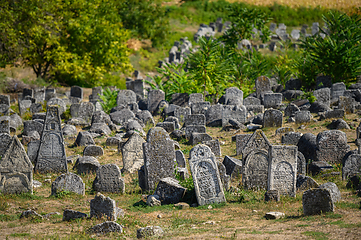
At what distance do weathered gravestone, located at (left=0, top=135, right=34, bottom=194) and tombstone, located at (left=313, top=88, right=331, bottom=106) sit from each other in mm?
12375

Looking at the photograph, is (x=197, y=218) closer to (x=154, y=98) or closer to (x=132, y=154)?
(x=132, y=154)

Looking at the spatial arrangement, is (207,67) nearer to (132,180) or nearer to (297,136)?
(297,136)

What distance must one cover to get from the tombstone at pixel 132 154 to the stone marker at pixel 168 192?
2.48 m

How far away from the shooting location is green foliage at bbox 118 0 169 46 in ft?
121

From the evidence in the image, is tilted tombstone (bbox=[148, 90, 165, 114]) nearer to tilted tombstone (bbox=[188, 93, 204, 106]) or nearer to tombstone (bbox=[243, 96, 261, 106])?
tilted tombstone (bbox=[188, 93, 204, 106])

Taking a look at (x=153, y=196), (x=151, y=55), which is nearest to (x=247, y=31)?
(x=151, y=55)

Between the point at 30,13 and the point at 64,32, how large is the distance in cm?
254

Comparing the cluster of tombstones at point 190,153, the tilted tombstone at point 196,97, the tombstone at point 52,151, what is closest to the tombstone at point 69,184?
the cluster of tombstones at point 190,153

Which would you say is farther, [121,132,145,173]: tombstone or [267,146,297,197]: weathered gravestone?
[121,132,145,173]: tombstone

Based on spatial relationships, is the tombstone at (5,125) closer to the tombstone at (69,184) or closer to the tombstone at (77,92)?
the tombstone at (69,184)

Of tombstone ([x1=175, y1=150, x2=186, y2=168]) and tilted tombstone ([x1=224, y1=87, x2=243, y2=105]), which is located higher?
tilted tombstone ([x1=224, y1=87, x2=243, y2=105])

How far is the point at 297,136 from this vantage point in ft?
42.5

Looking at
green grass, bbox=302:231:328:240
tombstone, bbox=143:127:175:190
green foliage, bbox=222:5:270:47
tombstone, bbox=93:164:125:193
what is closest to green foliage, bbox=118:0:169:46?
green foliage, bbox=222:5:270:47

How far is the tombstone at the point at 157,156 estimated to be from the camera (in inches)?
396
